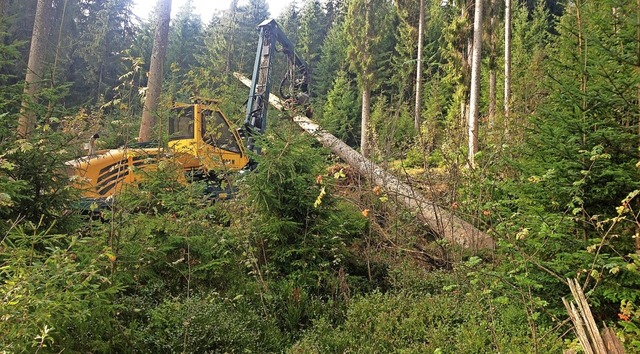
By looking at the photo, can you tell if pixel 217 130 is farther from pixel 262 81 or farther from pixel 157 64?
pixel 157 64

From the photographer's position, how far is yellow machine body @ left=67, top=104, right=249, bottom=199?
6328 mm

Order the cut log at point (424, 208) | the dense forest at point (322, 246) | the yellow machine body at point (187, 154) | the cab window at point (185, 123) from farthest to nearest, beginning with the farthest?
the cab window at point (185, 123) → the yellow machine body at point (187, 154) → the cut log at point (424, 208) → the dense forest at point (322, 246)

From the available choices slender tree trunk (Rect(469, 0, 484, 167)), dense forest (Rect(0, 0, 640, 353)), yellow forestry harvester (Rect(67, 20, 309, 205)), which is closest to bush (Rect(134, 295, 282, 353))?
dense forest (Rect(0, 0, 640, 353))

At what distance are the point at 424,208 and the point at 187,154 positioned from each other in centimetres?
371

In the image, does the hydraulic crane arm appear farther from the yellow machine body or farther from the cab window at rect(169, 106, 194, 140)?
the cab window at rect(169, 106, 194, 140)

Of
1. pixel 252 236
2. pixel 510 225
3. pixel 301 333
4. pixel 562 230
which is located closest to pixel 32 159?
pixel 252 236

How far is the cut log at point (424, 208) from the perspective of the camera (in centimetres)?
612

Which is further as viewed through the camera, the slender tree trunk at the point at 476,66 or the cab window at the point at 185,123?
the slender tree trunk at the point at 476,66

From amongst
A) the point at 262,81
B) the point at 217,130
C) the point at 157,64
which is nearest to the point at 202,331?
the point at 217,130

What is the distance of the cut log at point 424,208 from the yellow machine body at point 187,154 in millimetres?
1236

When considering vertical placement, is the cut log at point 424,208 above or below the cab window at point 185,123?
below

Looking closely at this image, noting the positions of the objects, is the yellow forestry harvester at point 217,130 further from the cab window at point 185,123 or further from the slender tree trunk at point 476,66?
the slender tree trunk at point 476,66

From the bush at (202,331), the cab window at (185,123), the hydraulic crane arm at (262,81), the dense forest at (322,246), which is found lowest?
the bush at (202,331)

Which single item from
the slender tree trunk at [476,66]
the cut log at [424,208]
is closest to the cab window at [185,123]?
the cut log at [424,208]
